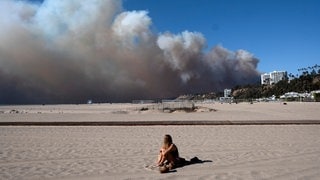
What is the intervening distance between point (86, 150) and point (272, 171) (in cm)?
634

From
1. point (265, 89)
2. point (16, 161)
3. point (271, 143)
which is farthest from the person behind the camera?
point (265, 89)

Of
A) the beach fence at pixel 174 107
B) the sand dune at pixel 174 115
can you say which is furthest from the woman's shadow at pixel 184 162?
the beach fence at pixel 174 107

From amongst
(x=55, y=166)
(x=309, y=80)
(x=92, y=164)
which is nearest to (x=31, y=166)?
(x=55, y=166)

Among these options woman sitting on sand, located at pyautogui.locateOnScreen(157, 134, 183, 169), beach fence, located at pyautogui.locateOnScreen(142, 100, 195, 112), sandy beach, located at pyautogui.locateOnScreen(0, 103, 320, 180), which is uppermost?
beach fence, located at pyautogui.locateOnScreen(142, 100, 195, 112)

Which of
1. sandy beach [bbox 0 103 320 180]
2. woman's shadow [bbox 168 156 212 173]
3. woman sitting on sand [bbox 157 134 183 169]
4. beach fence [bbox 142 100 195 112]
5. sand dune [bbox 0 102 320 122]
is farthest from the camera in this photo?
beach fence [bbox 142 100 195 112]

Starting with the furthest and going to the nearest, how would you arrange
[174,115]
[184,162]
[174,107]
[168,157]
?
[174,107], [174,115], [184,162], [168,157]

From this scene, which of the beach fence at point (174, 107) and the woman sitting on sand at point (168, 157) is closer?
the woman sitting on sand at point (168, 157)

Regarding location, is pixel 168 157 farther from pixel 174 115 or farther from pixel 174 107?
pixel 174 107

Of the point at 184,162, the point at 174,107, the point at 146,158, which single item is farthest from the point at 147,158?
the point at 174,107

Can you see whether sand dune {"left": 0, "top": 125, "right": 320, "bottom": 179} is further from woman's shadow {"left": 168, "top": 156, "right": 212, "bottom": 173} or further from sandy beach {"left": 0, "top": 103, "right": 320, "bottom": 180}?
woman's shadow {"left": 168, "top": 156, "right": 212, "bottom": 173}

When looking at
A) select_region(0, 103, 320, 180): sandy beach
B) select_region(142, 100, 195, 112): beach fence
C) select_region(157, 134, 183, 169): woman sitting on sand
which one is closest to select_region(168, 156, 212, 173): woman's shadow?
select_region(157, 134, 183, 169): woman sitting on sand

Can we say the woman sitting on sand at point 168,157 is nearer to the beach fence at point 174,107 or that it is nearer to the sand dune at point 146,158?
the sand dune at point 146,158

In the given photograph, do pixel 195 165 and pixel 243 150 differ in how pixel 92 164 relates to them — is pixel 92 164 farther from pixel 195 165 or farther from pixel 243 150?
pixel 243 150

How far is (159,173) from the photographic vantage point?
8477 mm
